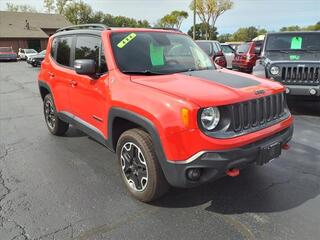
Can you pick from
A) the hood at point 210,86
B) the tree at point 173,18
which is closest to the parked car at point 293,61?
the hood at point 210,86

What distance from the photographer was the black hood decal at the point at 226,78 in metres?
3.58

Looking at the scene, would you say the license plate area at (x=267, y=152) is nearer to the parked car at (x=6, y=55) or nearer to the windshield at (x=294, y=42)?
the windshield at (x=294, y=42)

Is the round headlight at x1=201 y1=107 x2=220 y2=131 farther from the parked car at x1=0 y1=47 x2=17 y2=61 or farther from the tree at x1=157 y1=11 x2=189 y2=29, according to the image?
the tree at x1=157 y1=11 x2=189 y2=29

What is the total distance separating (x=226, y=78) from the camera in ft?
12.5

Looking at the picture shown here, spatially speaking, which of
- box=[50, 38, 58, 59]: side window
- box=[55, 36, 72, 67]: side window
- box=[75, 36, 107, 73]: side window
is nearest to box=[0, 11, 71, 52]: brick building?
box=[50, 38, 58, 59]: side window

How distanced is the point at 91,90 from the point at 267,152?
2.25 metres

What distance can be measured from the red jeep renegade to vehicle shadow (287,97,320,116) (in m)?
3.91

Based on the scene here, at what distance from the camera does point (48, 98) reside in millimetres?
6164

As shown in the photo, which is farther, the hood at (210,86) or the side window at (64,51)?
the side window at (64,51)

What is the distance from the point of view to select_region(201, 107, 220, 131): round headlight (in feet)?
10.2

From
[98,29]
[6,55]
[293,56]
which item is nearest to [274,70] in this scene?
[293,56]

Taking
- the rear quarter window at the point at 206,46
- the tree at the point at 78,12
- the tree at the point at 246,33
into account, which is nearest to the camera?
the rear quarter window at the point at 206,46

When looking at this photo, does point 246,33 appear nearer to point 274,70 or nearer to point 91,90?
point 274,70

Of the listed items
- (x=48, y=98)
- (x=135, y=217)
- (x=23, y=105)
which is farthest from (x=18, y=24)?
(x=135, y=217)
